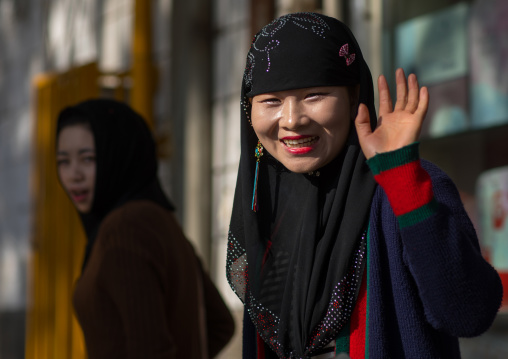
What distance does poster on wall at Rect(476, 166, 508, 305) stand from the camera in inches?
154

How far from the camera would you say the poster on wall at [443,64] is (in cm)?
413

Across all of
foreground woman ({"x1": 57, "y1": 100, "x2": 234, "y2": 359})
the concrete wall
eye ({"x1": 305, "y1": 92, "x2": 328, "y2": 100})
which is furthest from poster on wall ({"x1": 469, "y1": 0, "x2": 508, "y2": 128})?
the concrete wall

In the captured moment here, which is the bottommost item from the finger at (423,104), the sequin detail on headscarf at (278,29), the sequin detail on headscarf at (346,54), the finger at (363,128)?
the finger at (363,128)

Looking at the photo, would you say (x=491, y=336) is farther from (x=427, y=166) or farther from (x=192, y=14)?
(x=192, y=14)

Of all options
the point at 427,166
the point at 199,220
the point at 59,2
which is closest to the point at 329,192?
the point at 427,166

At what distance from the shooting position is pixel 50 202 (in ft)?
19.4

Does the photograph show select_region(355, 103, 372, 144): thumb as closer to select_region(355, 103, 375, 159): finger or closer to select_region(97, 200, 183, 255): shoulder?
select_region(355, 103, 375, 159): finger

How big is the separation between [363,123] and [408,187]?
22 centimetres

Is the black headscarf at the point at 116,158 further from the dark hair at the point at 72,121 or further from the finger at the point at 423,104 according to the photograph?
the finger at the point at 423,104

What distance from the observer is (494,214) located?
3.95 meters

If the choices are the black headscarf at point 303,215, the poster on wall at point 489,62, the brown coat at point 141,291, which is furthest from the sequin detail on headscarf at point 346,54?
the poster on wall at point 489,62

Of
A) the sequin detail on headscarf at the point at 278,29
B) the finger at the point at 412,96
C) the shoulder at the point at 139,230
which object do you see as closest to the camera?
the finger at the point at 412,96

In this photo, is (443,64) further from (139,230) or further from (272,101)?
(272,101)

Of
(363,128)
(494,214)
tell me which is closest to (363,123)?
(363,128)
